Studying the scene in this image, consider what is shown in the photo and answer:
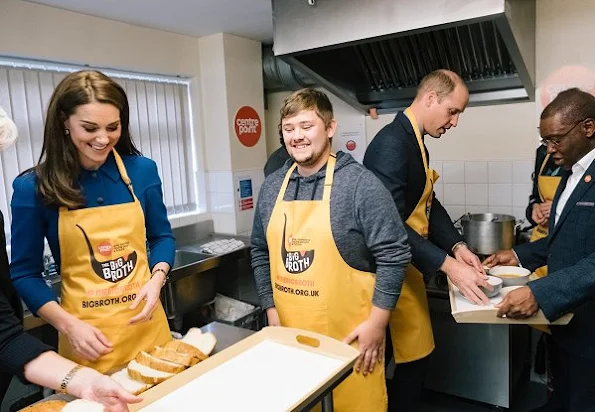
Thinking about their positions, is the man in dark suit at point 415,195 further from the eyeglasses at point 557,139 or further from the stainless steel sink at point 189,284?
the stainless steel sink at point 189,284

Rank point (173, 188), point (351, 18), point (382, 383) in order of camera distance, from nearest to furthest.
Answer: point (382, 383)
point (351, 18)
point (173, 188)

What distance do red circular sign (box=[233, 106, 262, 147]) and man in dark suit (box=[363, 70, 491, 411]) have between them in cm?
150

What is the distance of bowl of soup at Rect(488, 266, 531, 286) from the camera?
1.41 meters

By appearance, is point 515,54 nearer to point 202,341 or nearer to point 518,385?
point 518,385

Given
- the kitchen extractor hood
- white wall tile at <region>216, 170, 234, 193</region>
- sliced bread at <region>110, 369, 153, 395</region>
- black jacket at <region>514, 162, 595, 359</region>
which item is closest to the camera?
sliced bread at <region>110, 369, 153, 395</region>

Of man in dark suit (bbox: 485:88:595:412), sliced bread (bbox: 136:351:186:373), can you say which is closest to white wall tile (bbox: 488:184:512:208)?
man in dark suit (bbox: 485:88:595:412)

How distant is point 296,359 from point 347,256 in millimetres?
315

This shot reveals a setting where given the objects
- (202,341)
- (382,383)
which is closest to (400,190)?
(382,383)

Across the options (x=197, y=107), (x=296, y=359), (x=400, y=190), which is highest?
(x=197, y=107)

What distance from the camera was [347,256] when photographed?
127cm

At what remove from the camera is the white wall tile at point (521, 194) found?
243 cm

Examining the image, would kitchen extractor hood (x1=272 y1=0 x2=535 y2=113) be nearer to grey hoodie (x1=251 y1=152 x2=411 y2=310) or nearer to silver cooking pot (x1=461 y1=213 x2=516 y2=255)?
silver cooking pot (x1=461 y1=213 x2=516 y2=255)

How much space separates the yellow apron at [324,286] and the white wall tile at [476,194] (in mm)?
1499

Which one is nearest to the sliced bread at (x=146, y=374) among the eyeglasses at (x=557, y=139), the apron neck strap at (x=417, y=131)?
the apron neck strap at (x=417, y=131)
